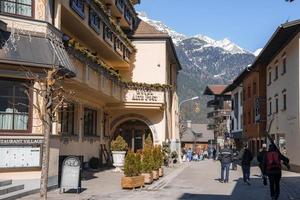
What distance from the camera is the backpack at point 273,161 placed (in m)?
16.6

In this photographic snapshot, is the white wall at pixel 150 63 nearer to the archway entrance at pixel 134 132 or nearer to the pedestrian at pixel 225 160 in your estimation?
the archway entrance at pixel 134 132

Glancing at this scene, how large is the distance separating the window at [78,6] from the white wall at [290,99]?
45.0 feet

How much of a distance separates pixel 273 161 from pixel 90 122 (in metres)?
17.5

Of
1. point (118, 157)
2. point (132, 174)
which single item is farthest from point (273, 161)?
point (118, 157)

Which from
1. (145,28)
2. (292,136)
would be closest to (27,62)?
(292,136)

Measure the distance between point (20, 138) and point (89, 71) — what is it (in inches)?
299

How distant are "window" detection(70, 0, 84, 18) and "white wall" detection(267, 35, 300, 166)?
1373 centimetres

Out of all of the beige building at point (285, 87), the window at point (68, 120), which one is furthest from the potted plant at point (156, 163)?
the beige building at point (285, 87)

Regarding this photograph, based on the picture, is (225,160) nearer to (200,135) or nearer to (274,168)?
(274,168)

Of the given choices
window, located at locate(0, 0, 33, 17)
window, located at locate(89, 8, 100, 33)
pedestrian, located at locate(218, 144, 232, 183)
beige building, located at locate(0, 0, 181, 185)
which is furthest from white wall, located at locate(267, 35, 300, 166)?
window, located at locate(0, 0, 33, 17)

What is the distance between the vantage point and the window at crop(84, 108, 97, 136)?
1228 inches

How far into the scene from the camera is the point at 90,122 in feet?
107

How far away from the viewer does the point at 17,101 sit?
60.3 feet

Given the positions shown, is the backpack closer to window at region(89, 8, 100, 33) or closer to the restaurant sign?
window at region(89, 8, 100, 33)
